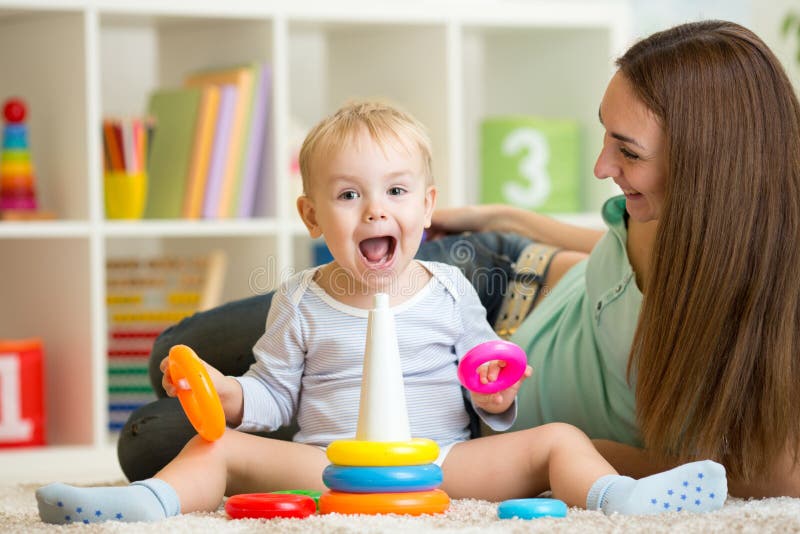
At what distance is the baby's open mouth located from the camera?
1.34 metres

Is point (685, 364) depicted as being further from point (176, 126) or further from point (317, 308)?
point (176, 126)

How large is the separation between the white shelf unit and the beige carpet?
137 centimetres

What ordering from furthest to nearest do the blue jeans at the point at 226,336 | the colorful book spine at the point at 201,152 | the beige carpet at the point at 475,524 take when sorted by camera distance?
the colorful book spine at the point at 201,152
the blue jeans at the point at 226,336
the beige carpet at the point at 475,524

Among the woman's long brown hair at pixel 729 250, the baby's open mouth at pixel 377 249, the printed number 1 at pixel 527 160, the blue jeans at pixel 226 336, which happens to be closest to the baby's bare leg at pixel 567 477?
the woman's long brown hair at pixel 729 250

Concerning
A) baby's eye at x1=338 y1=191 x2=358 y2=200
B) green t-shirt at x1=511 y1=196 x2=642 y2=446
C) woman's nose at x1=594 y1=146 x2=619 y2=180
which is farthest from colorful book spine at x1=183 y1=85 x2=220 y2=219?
woman's nose at x1=594 y1=146 x2=619 y2=180

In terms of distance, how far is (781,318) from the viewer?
1.27 meters

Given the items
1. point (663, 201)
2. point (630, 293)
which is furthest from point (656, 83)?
point (630, 293)

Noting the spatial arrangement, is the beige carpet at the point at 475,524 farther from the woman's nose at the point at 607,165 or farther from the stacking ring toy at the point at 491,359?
the woman's nose at the point at 607,165

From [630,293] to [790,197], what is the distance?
24 centimetres

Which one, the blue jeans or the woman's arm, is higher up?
the woman's arm

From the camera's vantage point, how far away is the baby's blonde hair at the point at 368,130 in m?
1.33

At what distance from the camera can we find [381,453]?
44.8 inches

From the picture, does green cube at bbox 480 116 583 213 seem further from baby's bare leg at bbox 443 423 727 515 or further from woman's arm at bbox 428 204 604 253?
baby's bare leg at bbox 443 423 727 515

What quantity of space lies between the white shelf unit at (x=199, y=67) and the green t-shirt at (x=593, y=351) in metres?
1.04
